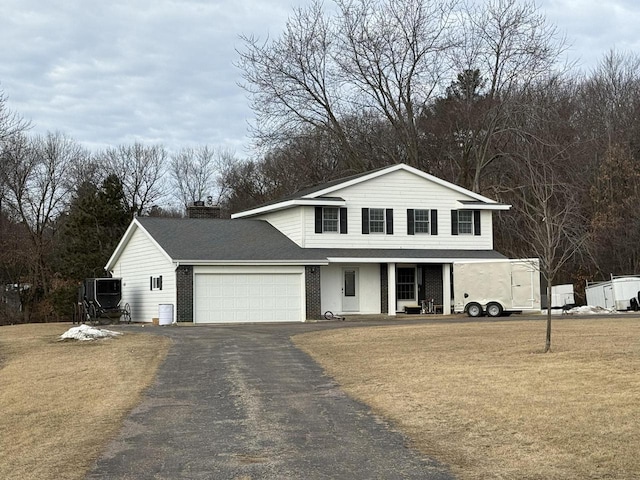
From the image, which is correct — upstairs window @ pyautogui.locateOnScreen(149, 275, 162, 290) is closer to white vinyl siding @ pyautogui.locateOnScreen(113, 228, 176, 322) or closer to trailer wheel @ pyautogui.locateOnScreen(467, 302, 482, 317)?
white vinyl siding @ pyautogui.locateOnScreen(113, 228, 176, 322)

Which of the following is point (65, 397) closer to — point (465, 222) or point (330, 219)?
point (330, 219)

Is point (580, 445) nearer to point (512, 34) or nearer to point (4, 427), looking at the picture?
point (4, 427)

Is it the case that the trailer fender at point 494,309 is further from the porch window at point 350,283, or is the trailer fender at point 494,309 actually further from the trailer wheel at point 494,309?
the porch window at point 350,283

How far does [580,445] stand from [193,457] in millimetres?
3959

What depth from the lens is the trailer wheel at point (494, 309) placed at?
3472cm

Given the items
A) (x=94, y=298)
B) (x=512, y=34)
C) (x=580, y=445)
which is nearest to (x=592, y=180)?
(x=512, y=34)

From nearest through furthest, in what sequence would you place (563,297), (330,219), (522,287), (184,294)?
(184,294), (522,287), (330,219), (563,297)

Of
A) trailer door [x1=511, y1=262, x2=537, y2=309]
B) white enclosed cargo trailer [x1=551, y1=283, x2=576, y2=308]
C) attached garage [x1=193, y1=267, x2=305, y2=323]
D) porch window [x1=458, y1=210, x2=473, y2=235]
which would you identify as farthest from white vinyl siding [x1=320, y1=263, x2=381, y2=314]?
white enclosed cargo trailer [x1=551, y1=283, x2=576, y2=308]

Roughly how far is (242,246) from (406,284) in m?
7.85

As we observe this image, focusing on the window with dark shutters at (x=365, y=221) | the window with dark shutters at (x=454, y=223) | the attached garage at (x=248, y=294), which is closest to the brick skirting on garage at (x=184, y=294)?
the attached garage at (x=248, y=294)

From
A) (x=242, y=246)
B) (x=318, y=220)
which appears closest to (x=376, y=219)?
(x=318, y=220)

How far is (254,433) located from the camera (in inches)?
386

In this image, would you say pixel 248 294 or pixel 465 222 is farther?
pixel 465 222

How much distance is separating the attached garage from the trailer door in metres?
8.67
